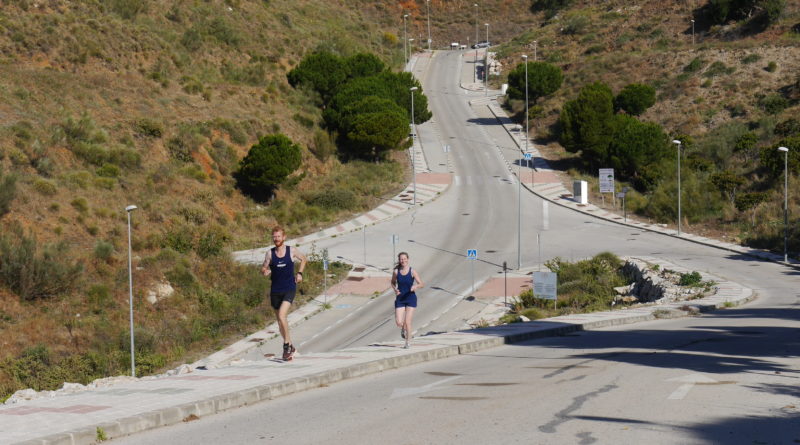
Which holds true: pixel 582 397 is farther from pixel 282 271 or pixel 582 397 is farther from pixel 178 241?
pixel 178 241

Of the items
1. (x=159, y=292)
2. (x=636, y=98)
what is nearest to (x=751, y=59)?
(x=636, y=98)

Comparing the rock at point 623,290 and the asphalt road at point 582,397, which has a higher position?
the asphalt road at point 582,397

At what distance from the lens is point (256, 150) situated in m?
60.7

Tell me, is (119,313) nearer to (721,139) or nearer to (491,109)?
(721,139)

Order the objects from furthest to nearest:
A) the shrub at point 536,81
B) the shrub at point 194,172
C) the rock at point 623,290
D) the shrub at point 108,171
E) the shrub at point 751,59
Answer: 1. the shrub at point 536,81
2. the shrub at point 751,59
3. the shrub at point 194,172
4. the shrub at point 108,171
5. the rock at point 623,290

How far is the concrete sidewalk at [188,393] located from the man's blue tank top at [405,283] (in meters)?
0.93

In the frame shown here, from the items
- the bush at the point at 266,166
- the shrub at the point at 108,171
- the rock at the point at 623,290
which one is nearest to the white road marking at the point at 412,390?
the rock at the point at 623,290

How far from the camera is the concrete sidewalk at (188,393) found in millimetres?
8945

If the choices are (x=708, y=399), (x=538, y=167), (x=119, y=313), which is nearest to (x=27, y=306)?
(x=119, y=313)

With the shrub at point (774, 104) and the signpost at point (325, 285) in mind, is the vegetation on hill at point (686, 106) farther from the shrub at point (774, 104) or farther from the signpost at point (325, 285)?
the signpost at point (325, 285)

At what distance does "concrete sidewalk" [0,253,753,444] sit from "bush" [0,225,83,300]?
23054mm

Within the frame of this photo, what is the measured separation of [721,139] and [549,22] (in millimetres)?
63289

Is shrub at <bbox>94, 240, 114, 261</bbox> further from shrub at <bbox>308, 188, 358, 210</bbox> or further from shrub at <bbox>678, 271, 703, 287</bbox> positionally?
shrub at <bbox>678, 271, 703, 287</bbox>

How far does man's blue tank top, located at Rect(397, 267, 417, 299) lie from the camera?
1526 centimetres
